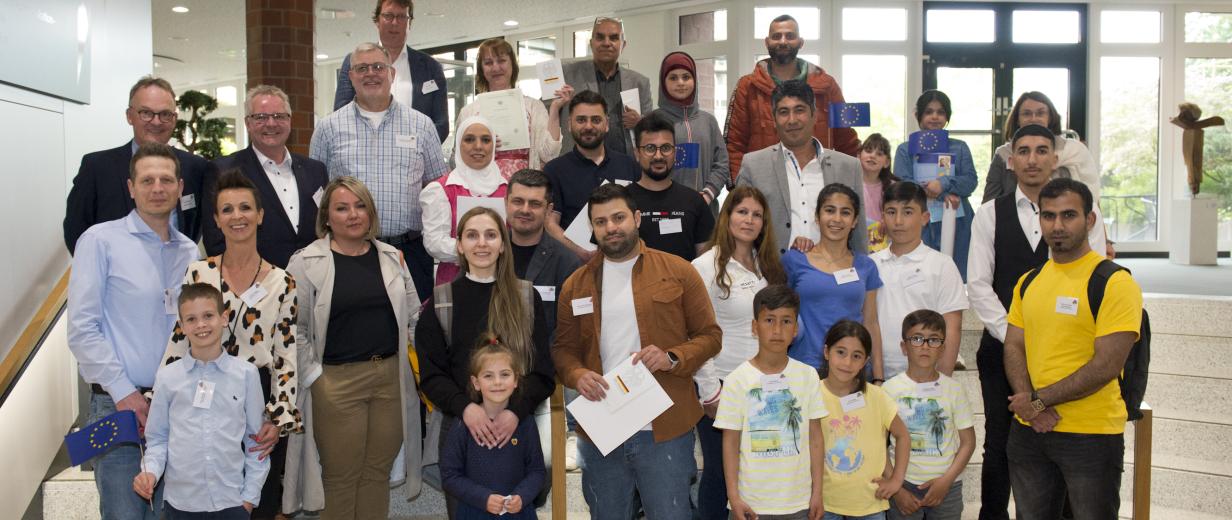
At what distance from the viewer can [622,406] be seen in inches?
123

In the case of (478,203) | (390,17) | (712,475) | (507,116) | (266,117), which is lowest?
(712,475)

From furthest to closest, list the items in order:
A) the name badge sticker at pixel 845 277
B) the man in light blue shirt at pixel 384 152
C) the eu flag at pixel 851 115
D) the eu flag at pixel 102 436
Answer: the eu flag at pixel 851 115, the man in light blue shirt at pixel 384 152, the name badge sticker at pixel 845 277, the eu flag at pixel 102 436

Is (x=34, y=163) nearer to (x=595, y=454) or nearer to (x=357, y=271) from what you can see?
(x=357, y=271)

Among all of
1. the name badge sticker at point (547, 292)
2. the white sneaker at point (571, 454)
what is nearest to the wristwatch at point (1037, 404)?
the name badge sticker at point (547, 292)

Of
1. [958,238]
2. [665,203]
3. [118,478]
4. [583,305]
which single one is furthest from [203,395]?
[958,238]

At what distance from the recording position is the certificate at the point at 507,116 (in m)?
4.56

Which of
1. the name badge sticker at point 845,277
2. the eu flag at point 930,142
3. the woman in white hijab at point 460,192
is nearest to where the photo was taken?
the name badge sticker at point 845,277

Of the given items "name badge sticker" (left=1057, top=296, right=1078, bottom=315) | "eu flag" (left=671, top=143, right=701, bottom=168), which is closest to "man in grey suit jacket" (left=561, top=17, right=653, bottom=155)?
"eu flag" (left=671, top=143, right=701, bottom=168)

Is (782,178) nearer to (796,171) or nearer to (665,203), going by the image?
(796,171)

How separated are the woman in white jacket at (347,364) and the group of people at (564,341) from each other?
1 cm

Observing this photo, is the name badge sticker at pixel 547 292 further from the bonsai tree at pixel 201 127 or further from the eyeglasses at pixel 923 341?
the bonsai tree at pixel 201 127

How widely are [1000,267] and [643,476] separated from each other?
71.7 inches

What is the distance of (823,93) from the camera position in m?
4.82

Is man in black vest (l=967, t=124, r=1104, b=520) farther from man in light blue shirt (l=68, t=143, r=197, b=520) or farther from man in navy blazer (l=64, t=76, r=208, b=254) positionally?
man in navy blazer (l=64, t=76, r=208, b=254)
